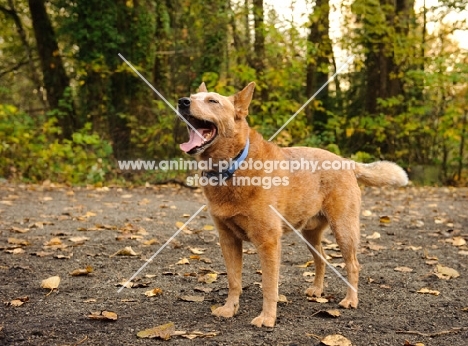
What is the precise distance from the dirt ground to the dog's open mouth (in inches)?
48.8

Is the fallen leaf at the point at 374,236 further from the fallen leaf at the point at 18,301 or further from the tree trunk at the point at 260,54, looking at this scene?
the tree trunk at the point at 260,54

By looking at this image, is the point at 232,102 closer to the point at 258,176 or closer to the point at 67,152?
the point at 258,176

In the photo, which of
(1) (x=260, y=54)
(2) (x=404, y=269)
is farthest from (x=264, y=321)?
(1) (x=260, y=54)

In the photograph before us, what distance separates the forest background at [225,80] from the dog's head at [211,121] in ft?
30.5

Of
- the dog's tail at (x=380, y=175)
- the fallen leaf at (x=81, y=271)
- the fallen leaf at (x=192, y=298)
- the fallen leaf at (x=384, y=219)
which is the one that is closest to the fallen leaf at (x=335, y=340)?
the fallen leaf at (x=192, y=298)

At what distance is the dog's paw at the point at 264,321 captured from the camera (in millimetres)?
3592

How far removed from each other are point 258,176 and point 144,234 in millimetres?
3226

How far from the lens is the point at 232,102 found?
3.99 meters

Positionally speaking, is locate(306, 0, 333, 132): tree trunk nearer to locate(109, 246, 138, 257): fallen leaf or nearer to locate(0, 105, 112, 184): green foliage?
locate(0, 105, 112, 184): green foliage

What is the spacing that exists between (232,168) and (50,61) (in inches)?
506

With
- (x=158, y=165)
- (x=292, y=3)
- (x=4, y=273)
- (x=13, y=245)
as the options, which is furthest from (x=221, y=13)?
(x=4, y=273)

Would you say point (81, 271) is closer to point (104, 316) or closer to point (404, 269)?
point (104, 316)

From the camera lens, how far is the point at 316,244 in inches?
185

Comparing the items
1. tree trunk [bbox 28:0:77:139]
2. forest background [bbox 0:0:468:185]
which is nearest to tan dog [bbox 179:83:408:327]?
forest background [bbox 0:0:468:185]
